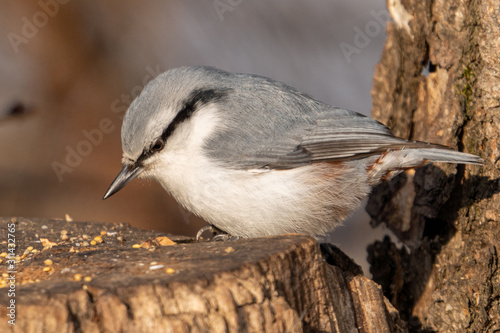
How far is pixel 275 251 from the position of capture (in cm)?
197

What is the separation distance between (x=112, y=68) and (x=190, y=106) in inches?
101

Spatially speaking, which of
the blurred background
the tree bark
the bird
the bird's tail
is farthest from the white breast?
the blurred background

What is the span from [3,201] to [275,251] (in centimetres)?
392

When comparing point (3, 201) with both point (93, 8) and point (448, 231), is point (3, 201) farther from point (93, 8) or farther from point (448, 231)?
point (448, 231)

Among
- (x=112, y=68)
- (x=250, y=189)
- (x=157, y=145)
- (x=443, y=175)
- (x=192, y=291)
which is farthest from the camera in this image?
(x=112, y=68)

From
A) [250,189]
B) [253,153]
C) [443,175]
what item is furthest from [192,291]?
[443,175]

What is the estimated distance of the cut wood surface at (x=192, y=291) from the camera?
5.55ft

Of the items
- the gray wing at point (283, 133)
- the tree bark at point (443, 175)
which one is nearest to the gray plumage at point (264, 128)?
the gray wing at point (283, 133)

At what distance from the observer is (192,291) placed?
5.74ft

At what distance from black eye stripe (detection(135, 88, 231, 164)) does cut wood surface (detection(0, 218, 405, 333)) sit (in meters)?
0.61

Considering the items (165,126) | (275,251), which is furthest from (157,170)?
(275,251)

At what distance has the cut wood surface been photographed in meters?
1.69

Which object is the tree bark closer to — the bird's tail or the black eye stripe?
the bird's tail

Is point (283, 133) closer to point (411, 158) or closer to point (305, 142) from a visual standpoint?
point (305, 142)
